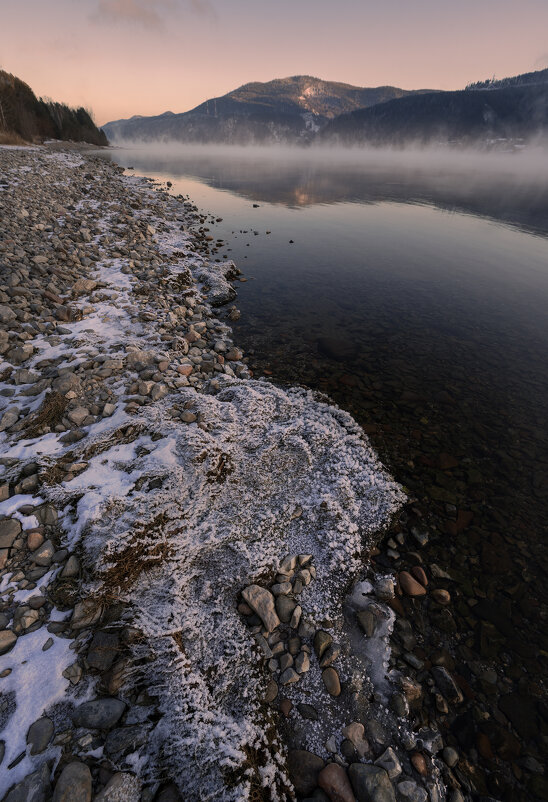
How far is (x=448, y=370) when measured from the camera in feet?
39.9

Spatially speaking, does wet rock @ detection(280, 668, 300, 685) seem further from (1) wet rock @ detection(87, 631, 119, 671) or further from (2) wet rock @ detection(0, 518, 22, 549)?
(2) wet rock @ detection(0, 518, 22, 549)

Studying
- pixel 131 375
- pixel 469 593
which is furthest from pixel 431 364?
pixel 131 375

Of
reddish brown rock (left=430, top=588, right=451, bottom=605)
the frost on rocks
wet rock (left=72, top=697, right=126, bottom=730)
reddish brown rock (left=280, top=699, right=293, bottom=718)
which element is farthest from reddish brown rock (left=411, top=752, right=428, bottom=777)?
wet rock (left=72, top=697, right=126, bottom=730)

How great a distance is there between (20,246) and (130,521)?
13.1 meters

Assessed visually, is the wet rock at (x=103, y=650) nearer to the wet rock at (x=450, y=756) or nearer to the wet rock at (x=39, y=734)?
the wet rock at (x=39, y=734)

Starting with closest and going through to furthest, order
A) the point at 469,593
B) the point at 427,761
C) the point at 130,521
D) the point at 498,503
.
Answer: the point at 427,761
the point at 130,521
the point at 469,593
the point at 498,503

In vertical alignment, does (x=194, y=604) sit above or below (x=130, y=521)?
below

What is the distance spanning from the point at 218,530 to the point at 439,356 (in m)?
11.3

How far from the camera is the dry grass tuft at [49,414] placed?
21.1ft

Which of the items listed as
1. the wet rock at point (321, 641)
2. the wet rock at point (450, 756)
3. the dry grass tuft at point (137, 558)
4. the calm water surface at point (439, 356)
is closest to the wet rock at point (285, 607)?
the wet rock at point (321, 641)

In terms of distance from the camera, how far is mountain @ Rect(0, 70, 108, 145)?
67.7m

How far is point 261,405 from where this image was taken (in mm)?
8672

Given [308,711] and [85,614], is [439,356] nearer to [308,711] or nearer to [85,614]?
[308,711]

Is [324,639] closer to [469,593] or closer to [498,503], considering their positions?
[469,593]
